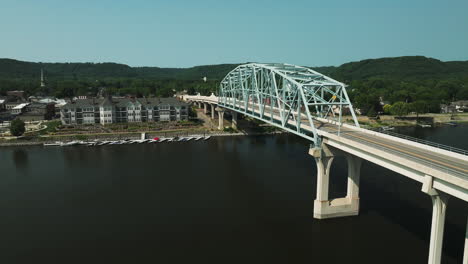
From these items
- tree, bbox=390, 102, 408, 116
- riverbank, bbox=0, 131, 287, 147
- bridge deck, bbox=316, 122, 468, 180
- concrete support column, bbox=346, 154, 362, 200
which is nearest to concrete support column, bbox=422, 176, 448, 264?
bridge deck, bbox=316, 122, 468, 180

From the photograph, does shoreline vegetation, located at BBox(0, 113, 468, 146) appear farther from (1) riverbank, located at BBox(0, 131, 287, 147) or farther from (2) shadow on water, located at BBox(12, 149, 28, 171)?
(2) shadow on water, located at BBox(12, 149, 28, 171)

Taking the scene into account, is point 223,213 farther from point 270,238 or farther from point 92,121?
point 92,121

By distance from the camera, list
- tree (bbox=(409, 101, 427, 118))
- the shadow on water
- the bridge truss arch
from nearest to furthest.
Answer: the bridge truss arch, the shadow on water, tree (bbox=(409, 101, 427, 118))

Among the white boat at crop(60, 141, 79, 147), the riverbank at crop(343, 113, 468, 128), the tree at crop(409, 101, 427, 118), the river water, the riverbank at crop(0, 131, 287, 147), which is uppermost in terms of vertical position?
the tree at crop(409, 101, 427, 118)

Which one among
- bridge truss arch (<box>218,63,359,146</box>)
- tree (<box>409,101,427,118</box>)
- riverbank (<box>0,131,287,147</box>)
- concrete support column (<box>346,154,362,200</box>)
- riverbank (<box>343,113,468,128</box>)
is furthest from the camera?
tree (<box>409,101,427,118</box>)

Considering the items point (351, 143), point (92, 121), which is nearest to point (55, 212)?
→ point (351, 143)

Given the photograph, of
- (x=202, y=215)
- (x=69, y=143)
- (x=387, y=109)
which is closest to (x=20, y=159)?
(x=69, y=143)
